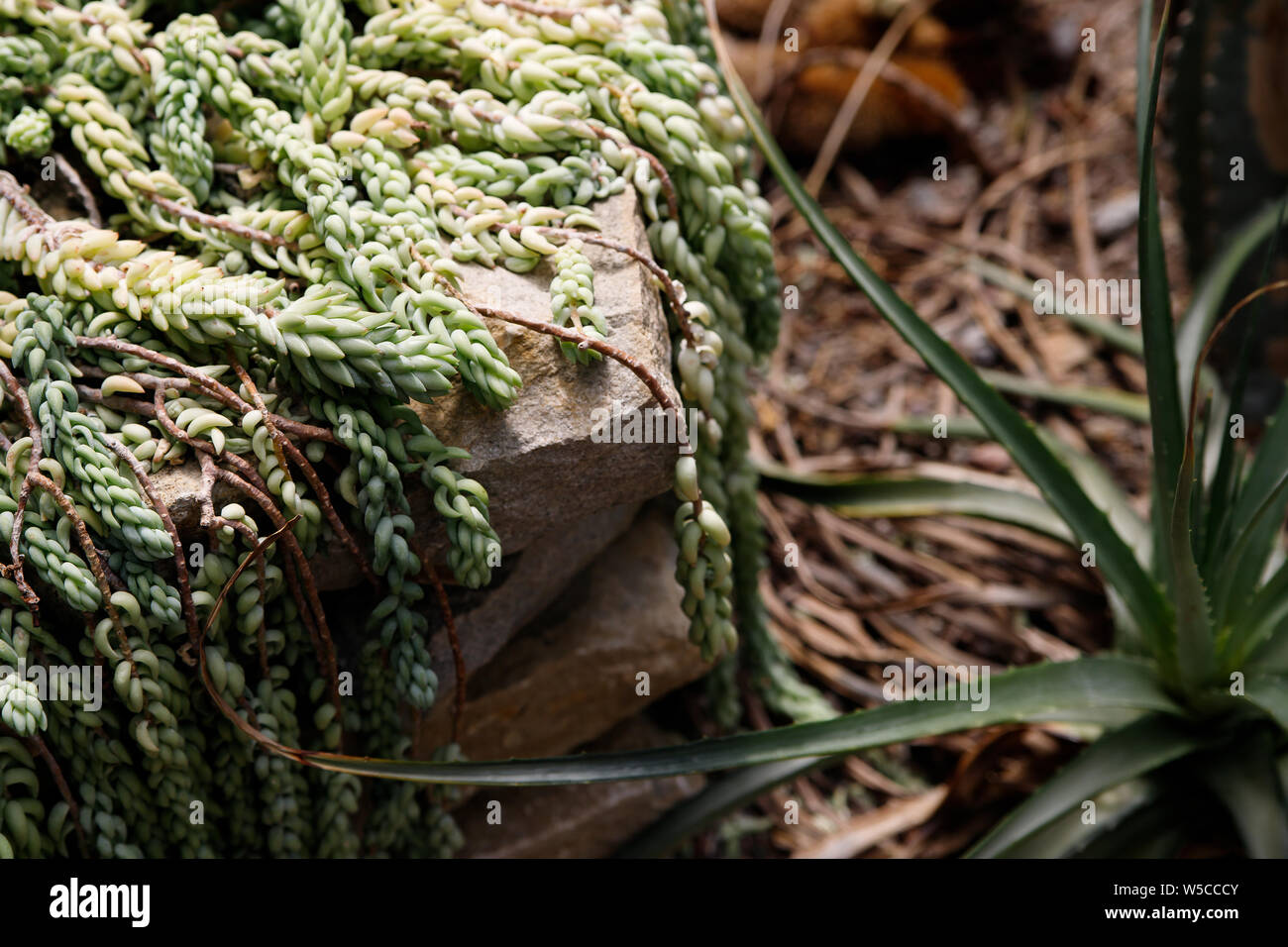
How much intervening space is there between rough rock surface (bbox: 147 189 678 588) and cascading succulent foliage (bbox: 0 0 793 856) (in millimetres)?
33

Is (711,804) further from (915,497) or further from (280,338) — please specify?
(280,338)

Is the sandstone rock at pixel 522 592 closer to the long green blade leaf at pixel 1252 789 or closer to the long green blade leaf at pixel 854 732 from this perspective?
the long green blade leaf at pixel 854 732

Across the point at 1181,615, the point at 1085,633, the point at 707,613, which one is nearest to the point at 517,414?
the point at 707,613

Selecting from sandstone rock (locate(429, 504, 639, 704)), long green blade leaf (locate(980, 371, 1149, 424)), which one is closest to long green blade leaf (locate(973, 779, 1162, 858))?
sandstone rock (locate(429, 504, 639, 704))

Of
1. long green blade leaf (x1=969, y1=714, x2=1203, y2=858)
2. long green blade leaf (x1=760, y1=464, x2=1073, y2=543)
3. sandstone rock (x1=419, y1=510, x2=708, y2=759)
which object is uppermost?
long green blade leaf (x1=760, y1=464, x2=1073, y2=543)

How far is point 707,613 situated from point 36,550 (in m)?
0.67

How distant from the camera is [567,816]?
1.48 meters

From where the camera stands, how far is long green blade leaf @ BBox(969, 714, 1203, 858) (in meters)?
1.30

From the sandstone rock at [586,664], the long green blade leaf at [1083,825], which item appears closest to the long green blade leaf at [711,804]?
the sandstone rock at [586,664]

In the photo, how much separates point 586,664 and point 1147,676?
733 mm

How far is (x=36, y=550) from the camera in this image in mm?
982

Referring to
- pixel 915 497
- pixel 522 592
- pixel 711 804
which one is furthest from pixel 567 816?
pixel 915 497

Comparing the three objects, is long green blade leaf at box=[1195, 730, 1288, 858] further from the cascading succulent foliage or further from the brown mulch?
the cascading succulent foliage
